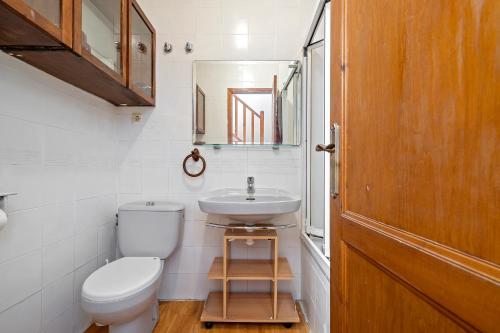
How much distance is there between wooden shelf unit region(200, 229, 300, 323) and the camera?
1.51m

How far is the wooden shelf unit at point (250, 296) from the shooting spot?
4.95 feet

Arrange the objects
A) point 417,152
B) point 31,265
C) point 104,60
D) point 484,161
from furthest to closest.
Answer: point 104,60
point 31,265
point 417,152
point 484,161

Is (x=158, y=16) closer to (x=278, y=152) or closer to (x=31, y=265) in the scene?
(x=278, y=152)

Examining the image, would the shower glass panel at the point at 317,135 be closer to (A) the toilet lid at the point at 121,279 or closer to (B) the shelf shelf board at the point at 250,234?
(B) the shelf shelf board at the point at 250,234

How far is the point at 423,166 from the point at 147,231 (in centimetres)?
159

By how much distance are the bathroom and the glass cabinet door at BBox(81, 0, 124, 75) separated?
0.01 metres

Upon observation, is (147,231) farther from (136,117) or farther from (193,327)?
(136,117)

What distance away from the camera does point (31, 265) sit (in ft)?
3.64

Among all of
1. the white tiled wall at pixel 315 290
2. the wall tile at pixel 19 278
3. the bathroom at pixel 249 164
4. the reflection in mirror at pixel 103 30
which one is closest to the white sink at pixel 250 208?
the bathroom at pixel 249 164

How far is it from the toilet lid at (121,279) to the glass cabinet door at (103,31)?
1.07 m

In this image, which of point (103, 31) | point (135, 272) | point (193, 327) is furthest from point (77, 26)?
point (193, 327)

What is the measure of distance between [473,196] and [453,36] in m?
0.24

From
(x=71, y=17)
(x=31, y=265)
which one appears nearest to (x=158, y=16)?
(x=71, y=17)

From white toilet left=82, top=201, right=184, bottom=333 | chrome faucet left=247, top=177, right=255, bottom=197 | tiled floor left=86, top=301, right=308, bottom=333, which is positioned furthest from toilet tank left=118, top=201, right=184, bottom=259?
chrome faucet left=247, top=177, right=255, bottom=197
